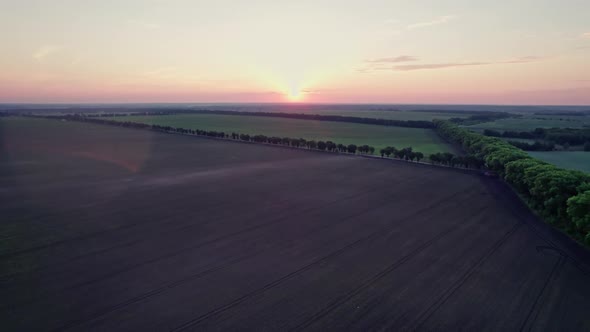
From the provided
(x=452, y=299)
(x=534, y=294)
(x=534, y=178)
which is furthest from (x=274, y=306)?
(x=534, y=178)

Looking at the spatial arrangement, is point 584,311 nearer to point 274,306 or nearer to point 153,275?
→ point 274,306

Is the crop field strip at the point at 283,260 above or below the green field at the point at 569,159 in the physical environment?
below

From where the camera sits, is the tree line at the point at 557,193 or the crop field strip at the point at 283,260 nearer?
the crop field strip at the point at 283,260

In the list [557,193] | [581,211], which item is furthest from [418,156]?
[581,211]

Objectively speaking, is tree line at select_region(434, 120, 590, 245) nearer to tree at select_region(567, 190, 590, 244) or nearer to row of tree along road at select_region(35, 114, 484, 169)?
tree at select_region(567, 190, 590, 244)

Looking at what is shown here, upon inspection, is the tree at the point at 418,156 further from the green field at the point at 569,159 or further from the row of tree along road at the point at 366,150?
the green field at the point at 569,159

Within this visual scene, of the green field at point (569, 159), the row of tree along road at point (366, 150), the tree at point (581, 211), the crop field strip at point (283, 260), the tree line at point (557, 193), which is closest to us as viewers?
the crop field strip at point (283, 260)

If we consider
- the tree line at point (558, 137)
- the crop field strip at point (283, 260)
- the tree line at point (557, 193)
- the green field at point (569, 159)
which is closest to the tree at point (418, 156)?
the crop field strip at point (283, 260)
